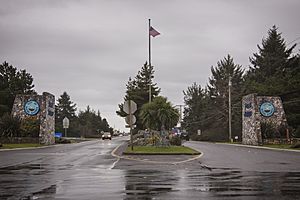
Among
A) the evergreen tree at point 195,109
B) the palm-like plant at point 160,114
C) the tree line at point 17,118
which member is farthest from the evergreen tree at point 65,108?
the palm-like plant at point 160,114

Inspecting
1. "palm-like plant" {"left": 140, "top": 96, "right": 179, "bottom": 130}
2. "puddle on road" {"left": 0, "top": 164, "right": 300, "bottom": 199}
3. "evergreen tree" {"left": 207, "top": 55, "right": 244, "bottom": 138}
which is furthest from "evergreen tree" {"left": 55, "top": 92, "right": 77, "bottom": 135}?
"puddle on road" {"left": 0, "top": 164, "right": 300, "bottom": 199}

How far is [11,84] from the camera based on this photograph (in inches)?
3292

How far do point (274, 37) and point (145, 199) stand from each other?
3345 inches

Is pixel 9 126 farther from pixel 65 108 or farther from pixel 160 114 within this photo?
pixel 65 108

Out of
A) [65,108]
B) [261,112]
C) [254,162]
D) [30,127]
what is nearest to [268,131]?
[261,112]

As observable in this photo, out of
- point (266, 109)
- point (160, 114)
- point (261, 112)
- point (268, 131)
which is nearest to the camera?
point (160, 114)

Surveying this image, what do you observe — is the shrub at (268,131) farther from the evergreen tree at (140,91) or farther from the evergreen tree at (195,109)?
the evergreen tree at (195,109)

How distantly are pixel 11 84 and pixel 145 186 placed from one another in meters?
77.7

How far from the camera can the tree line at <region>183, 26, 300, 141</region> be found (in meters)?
65.3

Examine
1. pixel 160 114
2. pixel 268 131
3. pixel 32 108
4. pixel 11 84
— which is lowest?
pixel 268 131

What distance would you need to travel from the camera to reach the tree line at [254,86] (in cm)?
6531

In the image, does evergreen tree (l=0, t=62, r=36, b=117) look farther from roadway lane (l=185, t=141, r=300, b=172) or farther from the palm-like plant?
roadway lane (l=185, t=141, r=300, b=172)

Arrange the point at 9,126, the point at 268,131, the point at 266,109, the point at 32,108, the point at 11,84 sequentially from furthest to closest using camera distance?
the point at 11,84 → the point at 266,109 → the point at 268,131 → the point at 32,108 → the point at 9,126

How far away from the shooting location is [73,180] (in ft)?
42.7
